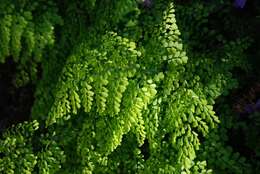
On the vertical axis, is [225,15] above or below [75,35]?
above

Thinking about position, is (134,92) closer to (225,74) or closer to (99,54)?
(99,54)

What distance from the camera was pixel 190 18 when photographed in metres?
1.55

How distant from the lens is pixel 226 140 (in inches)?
62.2

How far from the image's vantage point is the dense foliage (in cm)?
131

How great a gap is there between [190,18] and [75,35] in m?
0.38

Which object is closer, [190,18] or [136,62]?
[136,62]

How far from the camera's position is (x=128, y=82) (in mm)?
1322

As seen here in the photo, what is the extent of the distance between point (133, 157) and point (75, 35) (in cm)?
45

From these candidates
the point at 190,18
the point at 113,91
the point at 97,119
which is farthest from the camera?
the point at 190,18

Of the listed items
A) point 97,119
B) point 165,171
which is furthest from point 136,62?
point 165,171

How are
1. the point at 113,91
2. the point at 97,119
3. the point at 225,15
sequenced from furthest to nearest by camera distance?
the point at 225,15
the point at 97,119
the point at 113,91

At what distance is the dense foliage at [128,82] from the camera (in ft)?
4.31

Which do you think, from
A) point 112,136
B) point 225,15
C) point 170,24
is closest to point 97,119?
point 112,136

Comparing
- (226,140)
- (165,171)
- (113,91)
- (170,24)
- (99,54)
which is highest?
(170,24)
